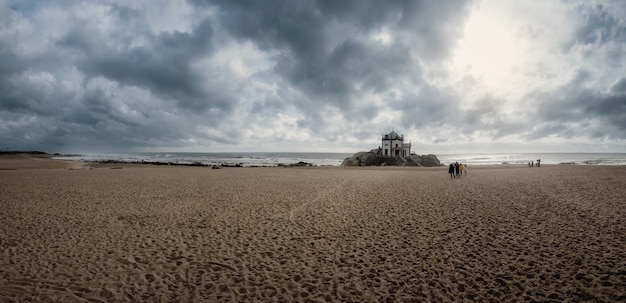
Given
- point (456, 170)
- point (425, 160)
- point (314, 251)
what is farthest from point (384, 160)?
point (314, 251)

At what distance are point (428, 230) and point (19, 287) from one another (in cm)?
1326

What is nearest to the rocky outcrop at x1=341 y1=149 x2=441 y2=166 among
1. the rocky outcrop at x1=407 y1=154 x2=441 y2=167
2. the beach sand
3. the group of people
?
the rocky outcrop at x1=407 y1=154 x2=441 y2=167

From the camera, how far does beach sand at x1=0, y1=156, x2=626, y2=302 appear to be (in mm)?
6852

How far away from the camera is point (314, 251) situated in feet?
31.5

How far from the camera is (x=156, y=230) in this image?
39.4 feet

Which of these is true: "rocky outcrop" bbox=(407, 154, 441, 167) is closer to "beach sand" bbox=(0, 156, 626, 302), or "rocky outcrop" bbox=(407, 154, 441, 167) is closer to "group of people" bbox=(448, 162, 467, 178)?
"group of people" bbox=(448, 162, 467, 178)

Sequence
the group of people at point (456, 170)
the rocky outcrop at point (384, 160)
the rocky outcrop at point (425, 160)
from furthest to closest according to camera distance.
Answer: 1. the rocky outcrop at point (425, 160)
2. the rocky outcrop at point (384, 160)
3. the group of people at point (456, 170)

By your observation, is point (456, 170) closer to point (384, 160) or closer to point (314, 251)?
point (314, 251)

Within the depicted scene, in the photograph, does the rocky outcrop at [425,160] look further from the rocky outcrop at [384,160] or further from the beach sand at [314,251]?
the beach sand at [314,251]

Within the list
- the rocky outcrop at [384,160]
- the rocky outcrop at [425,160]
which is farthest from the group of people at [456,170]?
the rocky outcrop at [425,160]

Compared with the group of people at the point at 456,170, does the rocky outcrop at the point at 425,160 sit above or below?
above

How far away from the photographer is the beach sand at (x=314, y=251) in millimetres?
6852

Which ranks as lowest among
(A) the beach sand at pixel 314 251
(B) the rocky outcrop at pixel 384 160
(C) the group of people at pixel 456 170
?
(A) the beach sand at pixel 314 251

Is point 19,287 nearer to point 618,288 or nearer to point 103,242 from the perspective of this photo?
point 103,242
